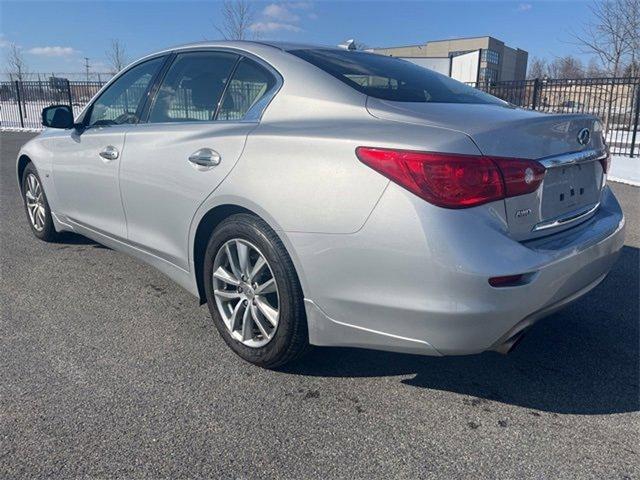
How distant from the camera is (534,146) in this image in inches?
86.7

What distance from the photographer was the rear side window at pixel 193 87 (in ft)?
9.80

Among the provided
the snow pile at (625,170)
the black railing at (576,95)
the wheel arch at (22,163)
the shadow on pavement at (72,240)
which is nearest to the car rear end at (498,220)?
the shadow on pavement at (72,240)

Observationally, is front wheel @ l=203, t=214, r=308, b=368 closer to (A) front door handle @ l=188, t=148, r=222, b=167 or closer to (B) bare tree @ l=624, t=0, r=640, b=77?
(A) front door handle @ l=188, t=148, r=222, b=167

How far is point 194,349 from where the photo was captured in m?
2.93

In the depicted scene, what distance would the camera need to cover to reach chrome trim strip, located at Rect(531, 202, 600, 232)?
2227 millimetres

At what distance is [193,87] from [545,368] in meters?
2.50

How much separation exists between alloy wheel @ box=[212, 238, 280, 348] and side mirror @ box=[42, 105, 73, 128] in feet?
6.56

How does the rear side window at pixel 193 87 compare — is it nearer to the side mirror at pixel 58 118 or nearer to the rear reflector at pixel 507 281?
the side mirror at pixel 58 118

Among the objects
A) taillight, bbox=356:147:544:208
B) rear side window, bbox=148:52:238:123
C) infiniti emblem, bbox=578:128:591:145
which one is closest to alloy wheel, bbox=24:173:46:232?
rear side window, bbox=148:52:238:123

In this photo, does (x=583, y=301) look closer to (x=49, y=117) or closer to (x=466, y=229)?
(x=466, y=229)

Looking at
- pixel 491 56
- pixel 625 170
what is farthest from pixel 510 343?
pixel 491 56

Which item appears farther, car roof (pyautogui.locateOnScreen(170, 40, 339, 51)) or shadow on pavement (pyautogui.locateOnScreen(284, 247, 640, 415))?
car roof (pyautogui.locateOnScreen(170, 40, 339, 51))

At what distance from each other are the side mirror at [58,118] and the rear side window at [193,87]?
1002mm

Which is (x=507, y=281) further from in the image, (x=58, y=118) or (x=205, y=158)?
(x=58, y=118)
